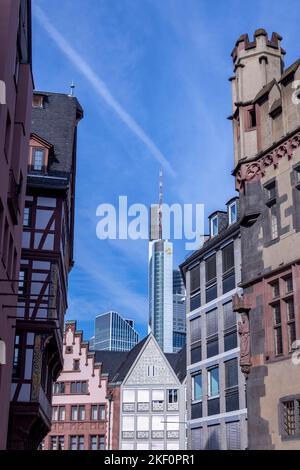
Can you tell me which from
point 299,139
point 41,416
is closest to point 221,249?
point 41,416

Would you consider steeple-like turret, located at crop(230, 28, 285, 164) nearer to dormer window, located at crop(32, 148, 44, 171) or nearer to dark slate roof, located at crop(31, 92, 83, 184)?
dark slate roof, located at crop(31, 92, 83, 184)

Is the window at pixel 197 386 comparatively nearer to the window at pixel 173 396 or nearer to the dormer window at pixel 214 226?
the dormer window at pixel 214 226

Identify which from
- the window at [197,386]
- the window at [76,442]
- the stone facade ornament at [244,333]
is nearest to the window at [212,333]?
the window at [197,386]

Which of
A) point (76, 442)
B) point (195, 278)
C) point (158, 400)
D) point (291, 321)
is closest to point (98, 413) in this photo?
point (76, 442)

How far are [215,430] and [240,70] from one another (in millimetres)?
27810

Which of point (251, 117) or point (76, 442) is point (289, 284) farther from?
point (76, 442)

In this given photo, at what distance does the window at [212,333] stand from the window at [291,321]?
2700 cm

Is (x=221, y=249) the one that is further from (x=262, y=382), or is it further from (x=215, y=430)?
(x=262, y=382)

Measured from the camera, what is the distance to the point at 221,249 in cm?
4597

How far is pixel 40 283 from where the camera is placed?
32.0m

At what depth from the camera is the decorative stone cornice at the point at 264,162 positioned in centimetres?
1870

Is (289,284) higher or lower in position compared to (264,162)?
lower

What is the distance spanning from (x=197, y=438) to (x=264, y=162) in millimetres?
30497

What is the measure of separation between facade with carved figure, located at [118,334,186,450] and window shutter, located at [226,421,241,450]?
64.1 ft
